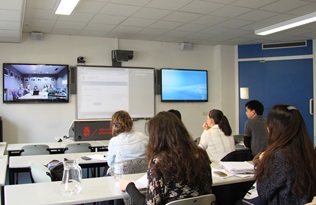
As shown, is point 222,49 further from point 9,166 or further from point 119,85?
A: point 9,166

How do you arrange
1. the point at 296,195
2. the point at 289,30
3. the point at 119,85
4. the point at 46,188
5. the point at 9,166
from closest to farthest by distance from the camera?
the point at 296,195 → the point at 46,188 → the point at 9,166 → the point at 289,30 → the point at 119,85

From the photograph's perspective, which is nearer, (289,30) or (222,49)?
(289,30)

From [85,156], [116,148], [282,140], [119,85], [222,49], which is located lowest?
[85,156]

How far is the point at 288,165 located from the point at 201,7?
348 cm

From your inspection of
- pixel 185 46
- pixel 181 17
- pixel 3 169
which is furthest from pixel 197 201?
pixel 185 46

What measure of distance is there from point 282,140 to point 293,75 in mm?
6092

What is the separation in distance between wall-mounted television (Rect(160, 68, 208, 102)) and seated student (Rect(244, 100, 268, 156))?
3.18 metres

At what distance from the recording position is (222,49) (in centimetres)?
781

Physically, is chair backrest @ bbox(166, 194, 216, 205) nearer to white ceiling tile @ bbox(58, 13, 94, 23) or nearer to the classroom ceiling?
the classroom ceiling

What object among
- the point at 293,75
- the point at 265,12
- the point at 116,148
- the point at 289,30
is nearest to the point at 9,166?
the point at 116,148

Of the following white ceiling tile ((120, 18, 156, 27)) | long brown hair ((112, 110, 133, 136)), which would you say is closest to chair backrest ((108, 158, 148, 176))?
long brown hair ((112, 110, 133, 136))

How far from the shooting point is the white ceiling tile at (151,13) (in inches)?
192

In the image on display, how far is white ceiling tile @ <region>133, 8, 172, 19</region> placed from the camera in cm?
488

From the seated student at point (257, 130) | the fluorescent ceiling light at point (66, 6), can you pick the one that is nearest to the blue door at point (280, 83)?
the seated student at point (257, 130)
